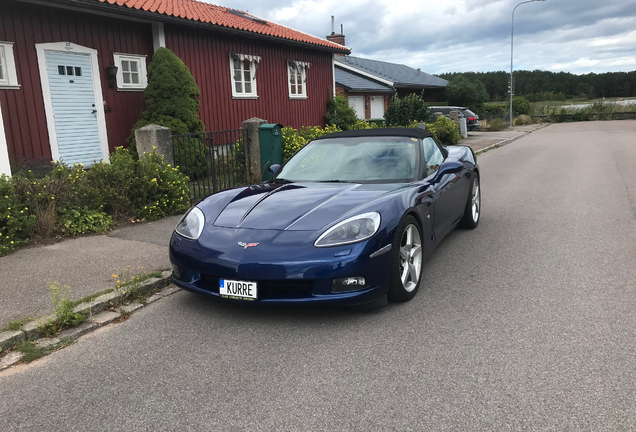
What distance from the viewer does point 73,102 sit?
432 inches

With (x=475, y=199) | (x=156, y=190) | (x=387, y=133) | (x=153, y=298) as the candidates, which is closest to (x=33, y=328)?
(x=153, y=298)

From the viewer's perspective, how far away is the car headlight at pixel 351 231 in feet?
12.0

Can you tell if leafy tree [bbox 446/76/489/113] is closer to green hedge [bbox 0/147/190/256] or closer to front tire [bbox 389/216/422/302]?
green hedge [bbox 0/147/190/256]

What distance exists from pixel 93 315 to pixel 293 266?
1774mm

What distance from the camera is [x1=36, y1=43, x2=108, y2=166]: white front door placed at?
10.5 m

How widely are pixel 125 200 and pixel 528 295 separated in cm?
535

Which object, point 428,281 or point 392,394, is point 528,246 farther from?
point 392,394

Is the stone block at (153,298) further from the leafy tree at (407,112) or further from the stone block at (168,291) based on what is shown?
the leafy tree at (407,112)

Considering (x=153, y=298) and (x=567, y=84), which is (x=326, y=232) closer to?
(x=153, y=298)

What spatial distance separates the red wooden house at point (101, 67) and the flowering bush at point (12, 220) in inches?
161

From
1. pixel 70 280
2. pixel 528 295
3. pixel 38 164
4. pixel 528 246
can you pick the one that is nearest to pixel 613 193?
pixel 528 246

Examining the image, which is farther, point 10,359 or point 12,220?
point 12,220

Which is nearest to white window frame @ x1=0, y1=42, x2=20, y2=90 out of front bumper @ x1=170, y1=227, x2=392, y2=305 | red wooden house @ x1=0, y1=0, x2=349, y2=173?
red wooden house @ x1=0, y1=0, x2=349, y2=173

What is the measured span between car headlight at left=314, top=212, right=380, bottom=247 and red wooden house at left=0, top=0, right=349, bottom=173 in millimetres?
8274
